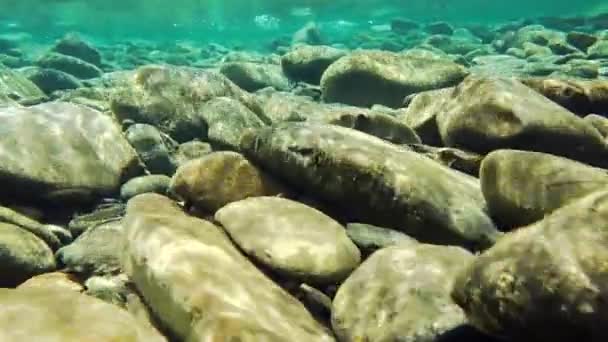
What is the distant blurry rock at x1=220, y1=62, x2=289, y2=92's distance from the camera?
12.7m

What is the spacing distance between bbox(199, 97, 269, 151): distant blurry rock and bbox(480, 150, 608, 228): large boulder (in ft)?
10.0

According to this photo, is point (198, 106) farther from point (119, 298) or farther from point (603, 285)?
point (603, 285)

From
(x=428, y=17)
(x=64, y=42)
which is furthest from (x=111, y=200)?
(x=428, y=17)

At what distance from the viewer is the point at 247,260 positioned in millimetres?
3535

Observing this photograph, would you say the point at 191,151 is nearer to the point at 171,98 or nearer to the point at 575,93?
the point at 171,98

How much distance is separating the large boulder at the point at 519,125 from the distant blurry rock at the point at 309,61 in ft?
23.8

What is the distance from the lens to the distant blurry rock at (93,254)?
13.3 ft

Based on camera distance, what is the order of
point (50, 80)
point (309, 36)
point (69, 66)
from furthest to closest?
point (309, 36)
point (69, 66)
point (50, 80)

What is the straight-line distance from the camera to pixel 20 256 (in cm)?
387

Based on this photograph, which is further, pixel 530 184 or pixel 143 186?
pixel 143 186

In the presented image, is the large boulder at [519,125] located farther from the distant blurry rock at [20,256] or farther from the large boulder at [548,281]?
the distant blurry rock at [20,256]

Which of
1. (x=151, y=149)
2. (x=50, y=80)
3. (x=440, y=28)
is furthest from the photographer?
(x=440, y=28)

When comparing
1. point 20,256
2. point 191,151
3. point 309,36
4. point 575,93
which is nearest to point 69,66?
point 191,151

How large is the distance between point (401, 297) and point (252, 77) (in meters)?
10.5
